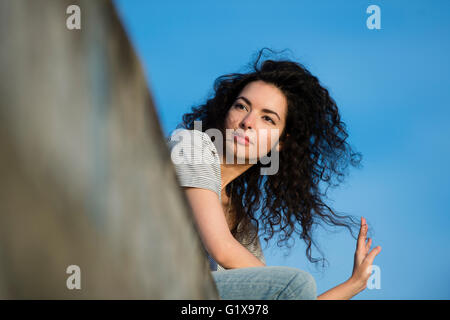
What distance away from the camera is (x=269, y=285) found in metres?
1.29

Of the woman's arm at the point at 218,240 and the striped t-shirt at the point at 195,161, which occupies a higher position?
the striped t-shirt at the point at 195,161

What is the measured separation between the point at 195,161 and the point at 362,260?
3.78 ft

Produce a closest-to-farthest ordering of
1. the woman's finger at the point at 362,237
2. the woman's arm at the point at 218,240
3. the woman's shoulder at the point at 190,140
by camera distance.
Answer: the woman's arm at the point at 218,240 < the woman's shoulder at the point at 190,140 < the woman's finger at the point at 362,237

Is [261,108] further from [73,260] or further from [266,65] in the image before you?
[73,260]

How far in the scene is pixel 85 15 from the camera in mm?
297

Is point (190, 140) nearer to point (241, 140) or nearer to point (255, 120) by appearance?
point (241, 140)

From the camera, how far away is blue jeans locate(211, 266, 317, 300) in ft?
4.17

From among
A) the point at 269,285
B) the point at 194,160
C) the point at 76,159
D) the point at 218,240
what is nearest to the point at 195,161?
the point at 194,160

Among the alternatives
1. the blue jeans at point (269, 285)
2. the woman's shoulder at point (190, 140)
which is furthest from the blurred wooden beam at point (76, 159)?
the woman's shoulder at point (190, 140)

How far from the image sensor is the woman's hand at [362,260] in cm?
250

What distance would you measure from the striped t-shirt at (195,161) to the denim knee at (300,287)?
3.29 feet

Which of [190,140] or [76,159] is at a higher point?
[76,159]

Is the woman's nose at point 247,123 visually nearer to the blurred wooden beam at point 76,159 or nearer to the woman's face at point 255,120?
the woman's face at point 255,120
